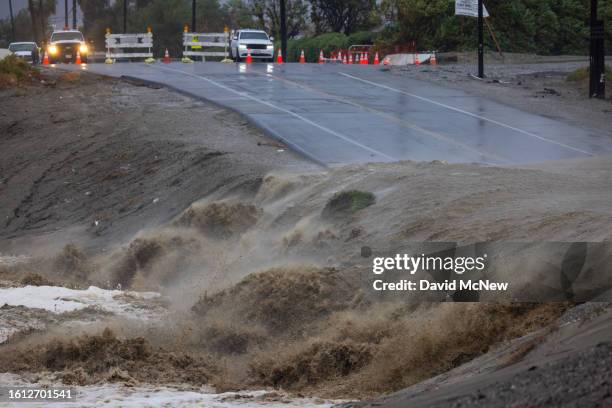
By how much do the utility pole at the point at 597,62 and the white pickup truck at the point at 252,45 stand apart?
22980 mm

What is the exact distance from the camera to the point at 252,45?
170ft

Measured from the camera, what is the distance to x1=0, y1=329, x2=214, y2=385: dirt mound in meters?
11.2

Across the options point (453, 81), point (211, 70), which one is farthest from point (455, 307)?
point (211, 70)

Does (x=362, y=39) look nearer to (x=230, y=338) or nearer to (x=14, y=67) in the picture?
(x=14, y=67)

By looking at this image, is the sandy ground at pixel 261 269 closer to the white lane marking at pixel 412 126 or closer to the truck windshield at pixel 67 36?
the white lane marking at pixel 412 126

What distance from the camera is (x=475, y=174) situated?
16.9m

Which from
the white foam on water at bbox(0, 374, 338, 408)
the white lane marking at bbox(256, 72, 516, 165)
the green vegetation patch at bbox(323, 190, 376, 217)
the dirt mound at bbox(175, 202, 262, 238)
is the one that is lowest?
the white foam on water at bbox(0, 374, 338, 408)

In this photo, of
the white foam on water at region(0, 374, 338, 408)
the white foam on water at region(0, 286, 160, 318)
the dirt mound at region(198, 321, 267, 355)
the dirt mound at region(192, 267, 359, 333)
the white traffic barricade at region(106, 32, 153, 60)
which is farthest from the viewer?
the white traffic barricade at region(106, 32, 153, 60)

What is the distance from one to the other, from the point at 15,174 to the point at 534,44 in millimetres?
36765

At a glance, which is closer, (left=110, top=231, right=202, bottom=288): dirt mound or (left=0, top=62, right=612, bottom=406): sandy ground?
(left=0, top=62, right=612, bottom=406): sandy ground

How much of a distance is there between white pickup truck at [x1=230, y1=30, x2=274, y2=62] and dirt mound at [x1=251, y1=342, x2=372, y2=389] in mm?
41386

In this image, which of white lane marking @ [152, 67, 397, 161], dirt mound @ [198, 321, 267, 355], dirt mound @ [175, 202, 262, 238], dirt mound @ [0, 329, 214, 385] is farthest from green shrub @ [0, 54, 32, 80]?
dirt mound @ [0, 329, 214, 385]

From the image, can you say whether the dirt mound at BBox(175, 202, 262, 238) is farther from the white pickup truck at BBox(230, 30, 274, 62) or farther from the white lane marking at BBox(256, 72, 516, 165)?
the white pickup truck at BBox(230, 30, 274, 62)

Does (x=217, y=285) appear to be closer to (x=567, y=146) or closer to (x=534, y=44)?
(x=567, y=146)
